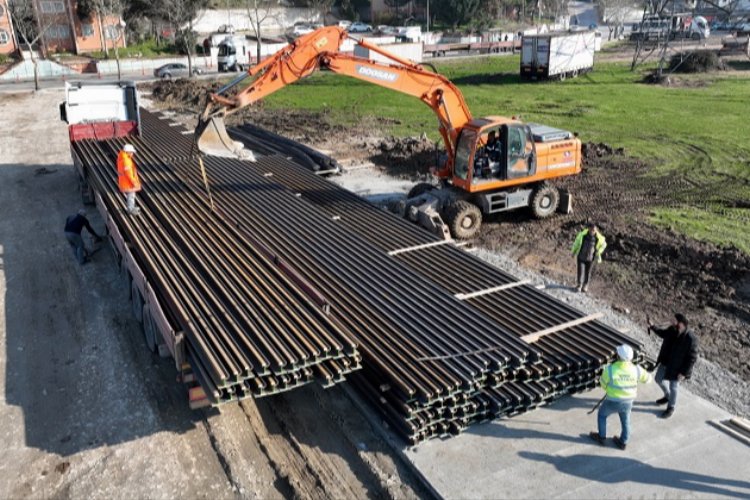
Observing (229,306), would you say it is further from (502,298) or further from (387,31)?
(387,31)

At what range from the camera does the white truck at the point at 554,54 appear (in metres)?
37.8

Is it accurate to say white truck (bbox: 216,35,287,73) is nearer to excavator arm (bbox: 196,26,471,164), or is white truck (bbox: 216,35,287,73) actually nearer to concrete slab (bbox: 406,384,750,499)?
excavator arm (bbox: 196,26,471,164)

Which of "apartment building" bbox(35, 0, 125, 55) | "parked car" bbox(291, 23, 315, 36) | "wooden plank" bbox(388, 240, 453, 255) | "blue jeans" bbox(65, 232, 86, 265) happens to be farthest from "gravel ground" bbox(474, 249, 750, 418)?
"parked car" bbox(291, 23, 315, 36)

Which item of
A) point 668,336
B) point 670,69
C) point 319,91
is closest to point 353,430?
point 668,336

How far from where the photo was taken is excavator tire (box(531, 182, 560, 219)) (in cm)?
1543

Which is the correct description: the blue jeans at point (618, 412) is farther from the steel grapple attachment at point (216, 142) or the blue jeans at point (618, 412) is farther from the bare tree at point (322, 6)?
the bare tree at point (322, 6)

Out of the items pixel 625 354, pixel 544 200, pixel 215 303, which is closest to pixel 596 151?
pixel 544 200

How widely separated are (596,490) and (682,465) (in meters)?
1.23

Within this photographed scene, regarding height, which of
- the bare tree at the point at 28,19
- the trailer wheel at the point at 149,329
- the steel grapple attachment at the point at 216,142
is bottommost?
the trailer wheel at the point at 149,329

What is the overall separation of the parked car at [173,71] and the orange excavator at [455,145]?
36.0m

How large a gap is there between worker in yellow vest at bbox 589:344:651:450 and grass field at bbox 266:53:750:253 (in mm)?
8075

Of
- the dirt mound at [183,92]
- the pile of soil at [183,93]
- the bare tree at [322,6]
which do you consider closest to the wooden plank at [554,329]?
the pile of soil at [183,93]

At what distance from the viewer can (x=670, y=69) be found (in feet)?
134

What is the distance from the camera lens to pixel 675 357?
811 centimetres
